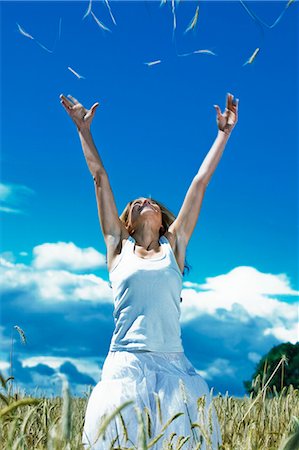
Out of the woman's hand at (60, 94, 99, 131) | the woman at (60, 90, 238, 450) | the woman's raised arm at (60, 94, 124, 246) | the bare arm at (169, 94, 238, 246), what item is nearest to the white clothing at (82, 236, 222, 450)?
the woman at (60, 90, 238, 450)

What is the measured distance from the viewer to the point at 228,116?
4992 millimetres

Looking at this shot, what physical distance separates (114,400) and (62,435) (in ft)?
7.84

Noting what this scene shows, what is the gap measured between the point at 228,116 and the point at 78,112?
1.10 metres

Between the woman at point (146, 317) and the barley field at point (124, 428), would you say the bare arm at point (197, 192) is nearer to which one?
the woman at point (146, 317)

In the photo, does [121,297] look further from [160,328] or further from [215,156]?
[215,156]

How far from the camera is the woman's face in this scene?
4418mm

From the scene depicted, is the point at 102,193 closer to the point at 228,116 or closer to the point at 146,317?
the point at 146,317

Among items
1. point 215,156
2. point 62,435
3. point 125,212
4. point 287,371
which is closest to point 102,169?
point 125,212

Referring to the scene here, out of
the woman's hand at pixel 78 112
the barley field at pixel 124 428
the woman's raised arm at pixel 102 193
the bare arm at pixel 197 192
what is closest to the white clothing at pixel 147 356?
the barley field at pixel 124 428

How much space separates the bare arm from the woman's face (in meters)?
0.15

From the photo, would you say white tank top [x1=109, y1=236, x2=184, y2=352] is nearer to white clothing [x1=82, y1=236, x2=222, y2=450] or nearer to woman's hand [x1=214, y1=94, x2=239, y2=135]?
white clothing [x1=82, y1=236, x2=222, y2=450]

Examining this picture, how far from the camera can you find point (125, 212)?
4.71 m

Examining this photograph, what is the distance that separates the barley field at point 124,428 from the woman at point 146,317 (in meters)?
0.13

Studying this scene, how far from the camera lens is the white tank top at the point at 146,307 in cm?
394
